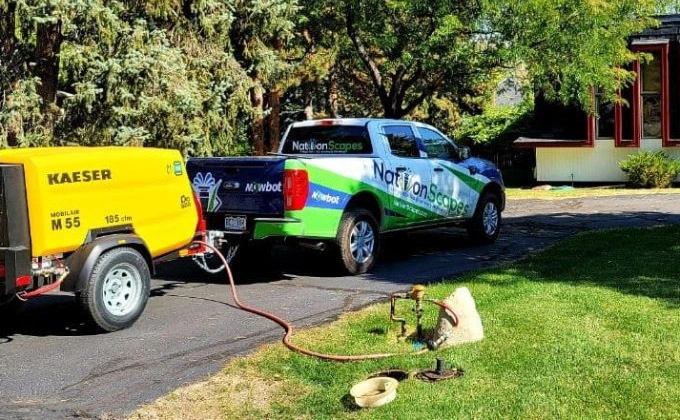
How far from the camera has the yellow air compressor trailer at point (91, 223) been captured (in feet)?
22.3

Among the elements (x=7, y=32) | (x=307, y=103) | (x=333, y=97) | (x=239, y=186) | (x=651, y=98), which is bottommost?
(x=239, y=186)

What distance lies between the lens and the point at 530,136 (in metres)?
26.4

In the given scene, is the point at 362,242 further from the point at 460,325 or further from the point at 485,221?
the point at 460,325

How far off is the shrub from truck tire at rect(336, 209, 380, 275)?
51.5 ft

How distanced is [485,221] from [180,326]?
259 inches

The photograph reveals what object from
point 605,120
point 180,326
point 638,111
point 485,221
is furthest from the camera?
point 605,120

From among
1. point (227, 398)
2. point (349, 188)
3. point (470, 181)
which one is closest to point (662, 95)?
point (470, 181)

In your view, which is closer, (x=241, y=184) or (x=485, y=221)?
(x=241, y=184)

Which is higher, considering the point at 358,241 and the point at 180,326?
the point at 358,241

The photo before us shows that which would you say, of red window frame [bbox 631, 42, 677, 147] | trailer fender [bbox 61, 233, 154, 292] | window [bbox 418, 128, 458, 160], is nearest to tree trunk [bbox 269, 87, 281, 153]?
red window frame [bbox 631, 42, 677, 147]

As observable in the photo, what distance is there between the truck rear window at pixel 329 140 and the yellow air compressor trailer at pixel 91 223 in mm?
3354

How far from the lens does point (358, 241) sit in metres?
10.4

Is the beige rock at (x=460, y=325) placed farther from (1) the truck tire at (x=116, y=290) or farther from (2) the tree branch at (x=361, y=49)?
(2) the tree branch at (x=361, y=49)

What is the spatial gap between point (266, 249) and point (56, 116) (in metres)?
7.92
